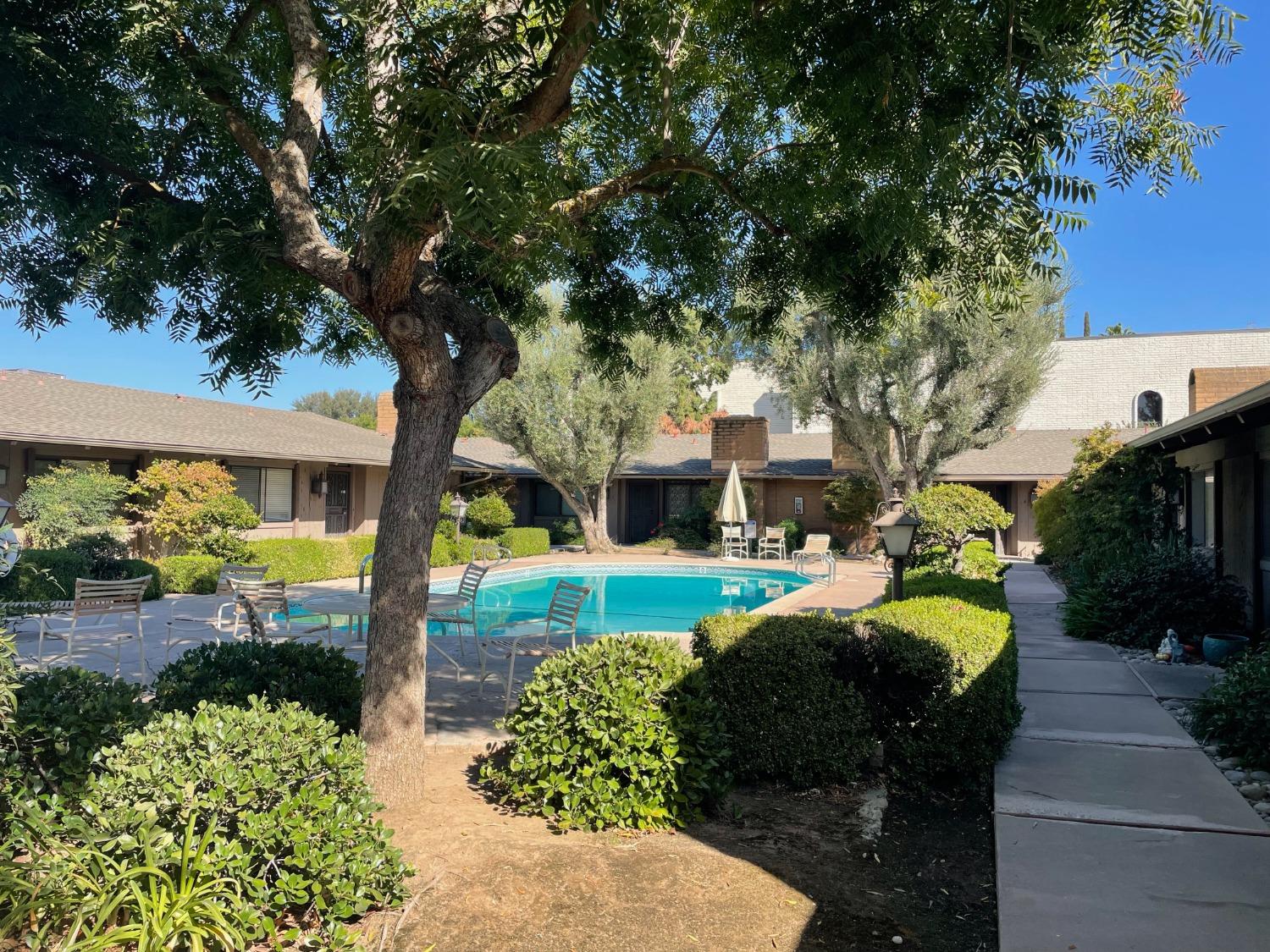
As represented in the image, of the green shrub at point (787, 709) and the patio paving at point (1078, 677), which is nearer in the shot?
the green shrub at point (787, 709)

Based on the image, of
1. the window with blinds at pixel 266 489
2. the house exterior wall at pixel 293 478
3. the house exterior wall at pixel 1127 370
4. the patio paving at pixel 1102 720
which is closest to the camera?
the patio paving at pixel 1102 720

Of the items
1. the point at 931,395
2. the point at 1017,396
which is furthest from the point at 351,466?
the point at 1017,396

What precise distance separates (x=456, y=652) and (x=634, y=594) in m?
9.25

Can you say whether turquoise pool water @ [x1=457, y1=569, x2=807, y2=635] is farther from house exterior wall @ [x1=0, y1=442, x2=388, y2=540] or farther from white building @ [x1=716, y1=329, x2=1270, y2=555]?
white building @ [x1=716, y1=329, x2=1270, y2=555]

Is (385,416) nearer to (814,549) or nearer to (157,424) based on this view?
(157,424)

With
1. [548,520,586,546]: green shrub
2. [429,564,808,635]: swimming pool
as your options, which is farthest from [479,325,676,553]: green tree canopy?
[429,564,808,635]: swimming pool

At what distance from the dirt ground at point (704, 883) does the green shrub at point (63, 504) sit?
498 inches

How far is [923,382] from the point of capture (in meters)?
23.5

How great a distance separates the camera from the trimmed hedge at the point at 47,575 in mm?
12211

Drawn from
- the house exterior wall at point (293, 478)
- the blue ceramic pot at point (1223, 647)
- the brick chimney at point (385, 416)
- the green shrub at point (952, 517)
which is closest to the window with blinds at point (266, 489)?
the house exterior wall at point (293, 478)

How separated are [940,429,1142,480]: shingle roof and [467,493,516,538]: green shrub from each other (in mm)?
13098

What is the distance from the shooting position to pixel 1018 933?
11.4ft

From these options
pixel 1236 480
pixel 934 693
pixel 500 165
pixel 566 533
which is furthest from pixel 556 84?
pixel 566 533

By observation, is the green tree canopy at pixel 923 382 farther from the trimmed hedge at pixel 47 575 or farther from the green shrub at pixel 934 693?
the trimmed hedge at pixel 47 575
